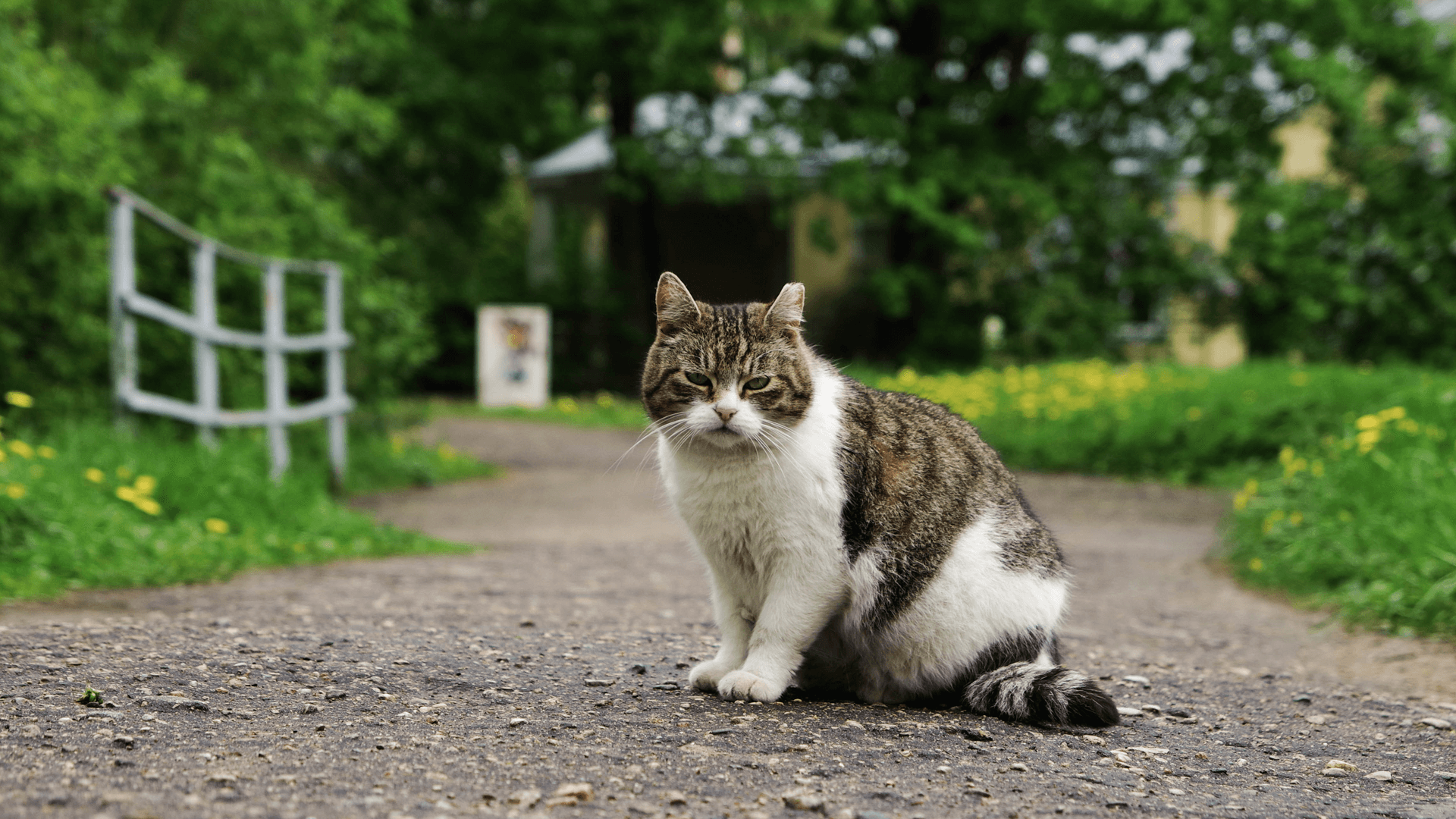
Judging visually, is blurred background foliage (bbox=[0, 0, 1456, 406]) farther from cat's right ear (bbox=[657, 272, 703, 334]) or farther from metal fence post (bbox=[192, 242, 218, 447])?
cat's right ear (bbox=[657, 272, 703, 334])

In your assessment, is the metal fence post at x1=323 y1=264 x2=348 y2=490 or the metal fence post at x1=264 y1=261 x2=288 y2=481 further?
the metal fence post at x1=323 y1=264 x2=348 y2=490

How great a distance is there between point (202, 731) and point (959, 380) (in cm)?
1282

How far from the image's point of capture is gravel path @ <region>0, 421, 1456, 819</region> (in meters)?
2.74

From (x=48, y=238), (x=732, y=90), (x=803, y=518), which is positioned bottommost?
(x=803, y=518)

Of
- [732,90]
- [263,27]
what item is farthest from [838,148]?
[263,27]

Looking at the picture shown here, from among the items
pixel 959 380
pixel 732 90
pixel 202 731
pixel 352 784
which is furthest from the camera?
pixel 732 90

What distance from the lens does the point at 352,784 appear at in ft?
8.86

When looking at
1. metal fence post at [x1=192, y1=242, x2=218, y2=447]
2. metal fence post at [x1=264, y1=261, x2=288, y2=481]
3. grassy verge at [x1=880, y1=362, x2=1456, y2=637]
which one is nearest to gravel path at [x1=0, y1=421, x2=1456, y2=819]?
grassy verge at [x1=880, y1=362, x2=1456, y2=637]

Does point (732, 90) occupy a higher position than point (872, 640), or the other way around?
point (732, 90)

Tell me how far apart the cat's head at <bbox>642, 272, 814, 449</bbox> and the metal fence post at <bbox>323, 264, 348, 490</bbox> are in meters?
6.16

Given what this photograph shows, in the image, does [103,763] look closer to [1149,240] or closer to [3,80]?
[3,80]

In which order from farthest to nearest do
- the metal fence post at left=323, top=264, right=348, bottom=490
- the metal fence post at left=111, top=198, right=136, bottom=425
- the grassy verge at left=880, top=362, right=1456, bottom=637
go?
the metal fence post at left=323, top=264, right=348, bottom=490
the metal fence post at left=111, top=198, right=136, bottom=425
the grassy verge at left=880, top=362, right=1456, bottom=637

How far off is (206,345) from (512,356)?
38.2 ft

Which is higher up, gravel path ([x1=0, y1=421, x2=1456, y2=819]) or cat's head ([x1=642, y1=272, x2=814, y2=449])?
cat's head ([x1=642, y1=272, x2=814, y2=449])
